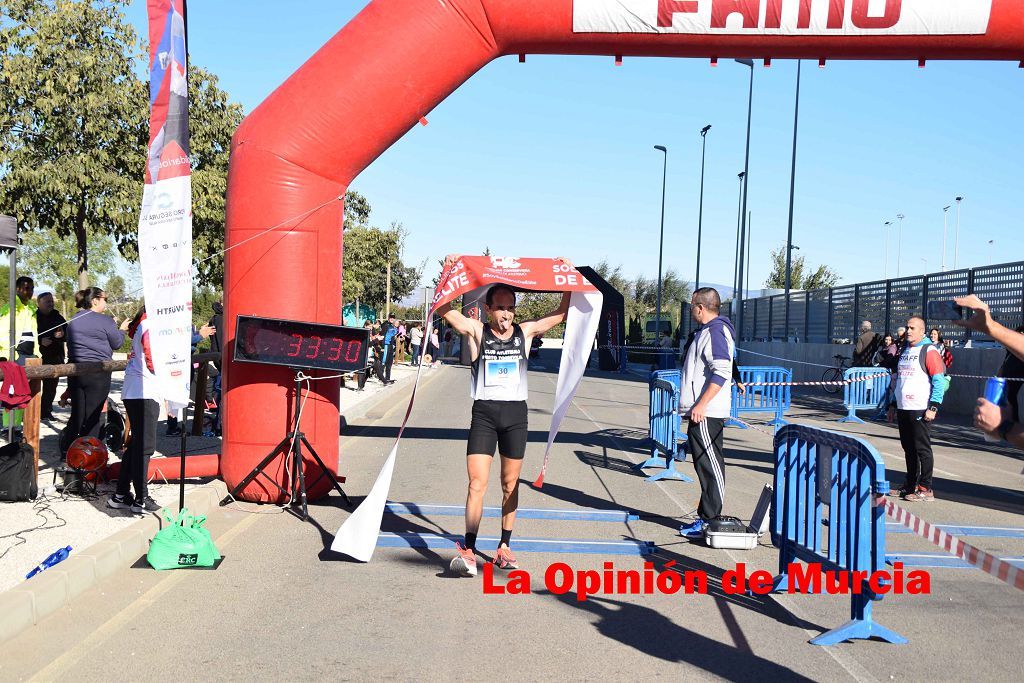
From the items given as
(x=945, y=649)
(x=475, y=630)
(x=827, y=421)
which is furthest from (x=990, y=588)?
(x=827, y=421)

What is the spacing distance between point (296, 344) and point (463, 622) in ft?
12.5

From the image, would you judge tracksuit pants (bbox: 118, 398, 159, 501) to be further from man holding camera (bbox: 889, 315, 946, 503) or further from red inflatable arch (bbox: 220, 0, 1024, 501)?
man holding camera (bbox: 889, 315, 946, 503)

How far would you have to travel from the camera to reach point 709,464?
7.86 metres

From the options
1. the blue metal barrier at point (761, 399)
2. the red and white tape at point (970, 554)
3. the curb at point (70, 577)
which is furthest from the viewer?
the blue metal barrier at point (761, 399)

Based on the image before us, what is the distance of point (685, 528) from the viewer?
801 cm

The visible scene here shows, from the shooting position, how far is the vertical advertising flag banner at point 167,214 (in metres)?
7.05

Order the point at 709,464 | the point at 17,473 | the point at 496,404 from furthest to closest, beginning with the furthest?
the point at 17,473 → the point at 709,464 → the point at 496,404

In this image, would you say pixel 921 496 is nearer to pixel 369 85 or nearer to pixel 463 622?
pixel 463 622

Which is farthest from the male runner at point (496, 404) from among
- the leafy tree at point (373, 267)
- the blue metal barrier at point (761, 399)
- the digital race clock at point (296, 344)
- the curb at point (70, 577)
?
the leafy tree at point (373, 267)

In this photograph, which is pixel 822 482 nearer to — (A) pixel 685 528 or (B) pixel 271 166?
(A) pixel 685 528

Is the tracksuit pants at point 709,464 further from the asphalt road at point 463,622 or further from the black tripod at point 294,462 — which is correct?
the black tripod at point 294,462

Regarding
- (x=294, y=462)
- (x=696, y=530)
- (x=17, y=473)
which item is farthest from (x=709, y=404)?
(x=17, y=473)

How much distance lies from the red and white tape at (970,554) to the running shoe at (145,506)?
572 centimetres

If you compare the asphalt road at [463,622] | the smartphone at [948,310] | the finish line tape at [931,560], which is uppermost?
the smartphone at [948,310]
